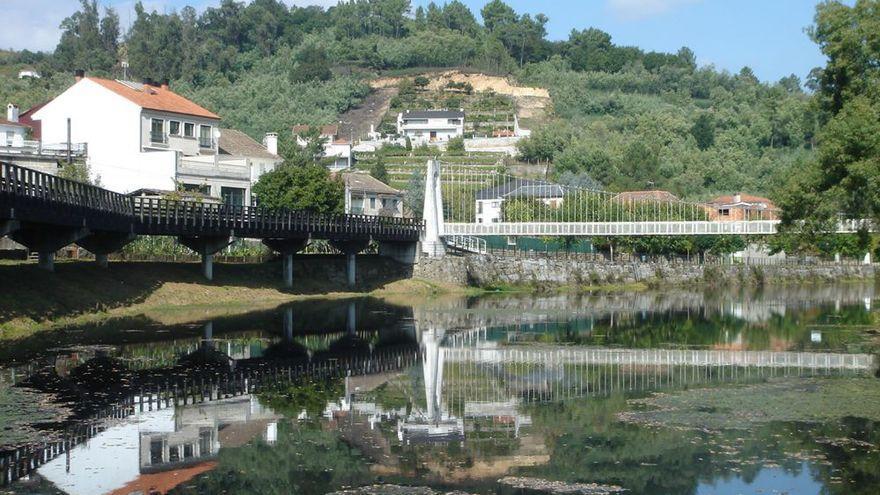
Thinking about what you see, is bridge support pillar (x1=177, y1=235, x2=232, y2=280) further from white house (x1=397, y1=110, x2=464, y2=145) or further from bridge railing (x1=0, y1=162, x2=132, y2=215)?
white house (x1=397, y1=110, x2=464, y2=145)

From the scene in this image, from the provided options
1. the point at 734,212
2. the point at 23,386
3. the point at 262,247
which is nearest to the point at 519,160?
the point at 734,212

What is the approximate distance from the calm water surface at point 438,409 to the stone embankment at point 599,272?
26609 mm

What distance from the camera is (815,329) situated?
4600cm

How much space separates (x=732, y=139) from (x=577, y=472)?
143 m

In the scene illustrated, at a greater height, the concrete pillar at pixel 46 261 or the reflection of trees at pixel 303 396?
the concrete pillar at pixel 46 261

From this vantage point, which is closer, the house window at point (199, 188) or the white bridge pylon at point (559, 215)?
the house window at point (199, 188)

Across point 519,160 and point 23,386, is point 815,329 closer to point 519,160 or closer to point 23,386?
point 23,386

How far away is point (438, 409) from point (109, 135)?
2006 inches

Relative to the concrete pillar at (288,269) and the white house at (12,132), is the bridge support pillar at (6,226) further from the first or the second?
the white house at (12,132)

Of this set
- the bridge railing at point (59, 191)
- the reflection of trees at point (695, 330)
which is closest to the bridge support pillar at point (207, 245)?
the bridge railing at point (59, 191)

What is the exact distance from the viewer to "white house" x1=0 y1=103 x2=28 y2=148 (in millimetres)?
70875

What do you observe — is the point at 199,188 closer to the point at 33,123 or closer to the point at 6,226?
the point at 33,123

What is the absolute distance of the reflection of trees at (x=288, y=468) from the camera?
62.6ft

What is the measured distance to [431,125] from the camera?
16400 cm
